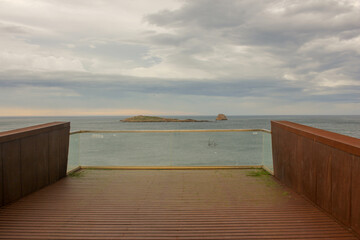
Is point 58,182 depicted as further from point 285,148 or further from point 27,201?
point 285,148

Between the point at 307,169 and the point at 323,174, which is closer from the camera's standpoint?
the point at 323,174

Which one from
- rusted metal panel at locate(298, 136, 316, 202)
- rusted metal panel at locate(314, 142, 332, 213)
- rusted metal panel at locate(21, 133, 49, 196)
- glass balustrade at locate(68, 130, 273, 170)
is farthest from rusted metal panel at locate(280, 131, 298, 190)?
rusted metal panel at locate(21, 133, 49, 196)

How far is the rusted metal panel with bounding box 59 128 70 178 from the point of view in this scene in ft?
15.3

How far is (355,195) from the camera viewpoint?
87.6 inches

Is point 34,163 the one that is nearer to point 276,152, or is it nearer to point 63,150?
point 63,150

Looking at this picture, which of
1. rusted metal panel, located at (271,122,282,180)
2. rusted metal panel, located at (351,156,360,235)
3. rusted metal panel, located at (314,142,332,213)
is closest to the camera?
rusted metal panel, located at (351,156,360,235)

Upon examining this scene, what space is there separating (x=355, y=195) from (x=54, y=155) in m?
4.39

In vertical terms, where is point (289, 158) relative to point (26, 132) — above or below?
below

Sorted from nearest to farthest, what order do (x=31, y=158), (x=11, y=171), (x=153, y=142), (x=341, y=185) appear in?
(x=341, y=185) < (x=11, y=171) < (x=31, y=158) < (x=153, y=142)

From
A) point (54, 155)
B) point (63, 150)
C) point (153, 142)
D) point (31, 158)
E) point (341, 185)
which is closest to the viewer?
point (341, 185)

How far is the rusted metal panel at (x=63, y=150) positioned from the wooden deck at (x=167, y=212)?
0.29m

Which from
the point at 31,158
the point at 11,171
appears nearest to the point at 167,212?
the point at 11,171

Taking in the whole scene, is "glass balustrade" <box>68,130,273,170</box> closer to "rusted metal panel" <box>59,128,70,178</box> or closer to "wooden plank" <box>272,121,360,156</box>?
"rusted metal panel" <box>59,128,70,178</box>

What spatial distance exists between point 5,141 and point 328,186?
3.92 meters
